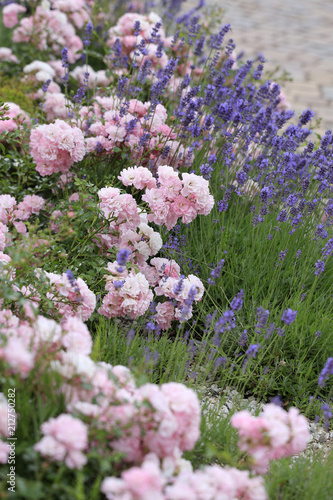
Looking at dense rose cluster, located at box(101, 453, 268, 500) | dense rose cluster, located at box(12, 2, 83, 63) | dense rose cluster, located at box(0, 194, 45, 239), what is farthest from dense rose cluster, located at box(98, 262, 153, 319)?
dense rose cluster, located at box(12, 2, 83, 63)

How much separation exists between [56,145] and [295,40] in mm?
7211

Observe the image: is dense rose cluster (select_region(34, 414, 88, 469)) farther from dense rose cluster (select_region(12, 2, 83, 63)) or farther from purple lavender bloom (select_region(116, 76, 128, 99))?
dense rose cluster (select_region(12, 2, 83, 63))

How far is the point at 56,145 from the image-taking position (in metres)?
2.74

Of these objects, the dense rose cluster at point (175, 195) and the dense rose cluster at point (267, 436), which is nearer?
the dense rose cluster at point (267, 436)

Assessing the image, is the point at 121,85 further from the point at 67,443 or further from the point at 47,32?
the point at 67,443

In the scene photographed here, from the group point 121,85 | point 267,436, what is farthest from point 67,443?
point 121,85

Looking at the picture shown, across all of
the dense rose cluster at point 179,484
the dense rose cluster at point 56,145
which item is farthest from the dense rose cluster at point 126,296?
the dense rose cluster at point 179,484

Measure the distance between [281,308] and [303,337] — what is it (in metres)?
0.23

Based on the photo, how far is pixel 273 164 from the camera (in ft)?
11.6

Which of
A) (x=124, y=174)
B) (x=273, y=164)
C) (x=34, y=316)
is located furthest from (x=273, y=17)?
(x=34, y=316)

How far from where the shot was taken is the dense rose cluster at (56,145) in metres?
2.72

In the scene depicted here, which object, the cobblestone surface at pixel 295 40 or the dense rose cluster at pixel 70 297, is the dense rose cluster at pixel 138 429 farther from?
the cobblestone surface at pixel 295 40

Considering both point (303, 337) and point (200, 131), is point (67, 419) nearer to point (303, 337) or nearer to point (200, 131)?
point (303, 337)

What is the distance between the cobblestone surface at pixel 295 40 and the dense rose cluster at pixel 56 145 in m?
3.61
